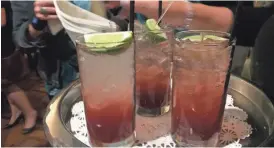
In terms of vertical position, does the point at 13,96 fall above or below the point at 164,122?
below

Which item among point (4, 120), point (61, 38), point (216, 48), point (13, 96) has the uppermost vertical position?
point (216, 48)

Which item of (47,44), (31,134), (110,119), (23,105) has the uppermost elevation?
(110,119)

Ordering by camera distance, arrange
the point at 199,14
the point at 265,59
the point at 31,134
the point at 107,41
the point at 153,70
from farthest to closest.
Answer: the point at 31,134 → the point at 199,14 → the point at 265,59 → the point at 153,70 → the point at 107,41

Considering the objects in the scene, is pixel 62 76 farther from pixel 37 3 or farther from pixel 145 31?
pixel 145 31

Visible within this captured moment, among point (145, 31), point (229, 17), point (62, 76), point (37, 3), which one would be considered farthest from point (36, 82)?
point (145, 31)

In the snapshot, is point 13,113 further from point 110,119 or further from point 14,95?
point 110,119

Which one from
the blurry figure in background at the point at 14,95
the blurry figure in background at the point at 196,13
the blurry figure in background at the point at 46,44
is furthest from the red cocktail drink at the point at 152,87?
the blurry figure in background at the point at 14,95

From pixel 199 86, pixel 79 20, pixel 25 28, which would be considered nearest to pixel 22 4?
pixel 25 28

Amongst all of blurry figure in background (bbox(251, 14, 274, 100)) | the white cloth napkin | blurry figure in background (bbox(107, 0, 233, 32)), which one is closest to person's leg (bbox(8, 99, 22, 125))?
blurry figure in background (bbox(107, 0, 233, 32))
